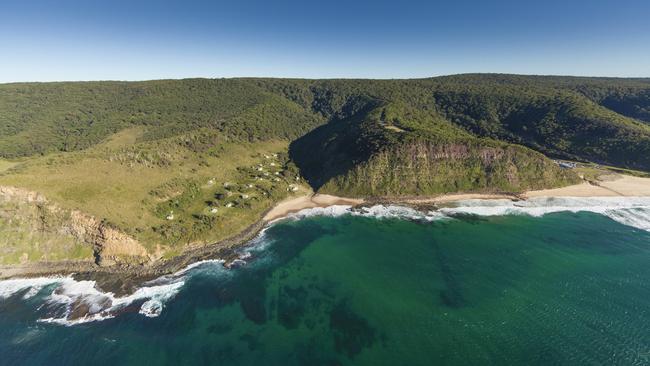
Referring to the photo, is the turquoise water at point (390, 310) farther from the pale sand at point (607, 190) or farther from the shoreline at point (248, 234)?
the pale sand at point (607, 190)

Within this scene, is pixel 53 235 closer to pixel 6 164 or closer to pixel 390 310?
pixel 390 310

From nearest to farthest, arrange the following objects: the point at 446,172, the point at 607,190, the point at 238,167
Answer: the point at 607,190 < the point at 446,172 < the point at 238,167

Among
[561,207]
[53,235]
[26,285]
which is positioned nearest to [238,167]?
[53,235]

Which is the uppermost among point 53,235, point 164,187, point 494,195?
point 164,187

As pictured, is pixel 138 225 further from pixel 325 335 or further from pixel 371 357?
pixel 371 357

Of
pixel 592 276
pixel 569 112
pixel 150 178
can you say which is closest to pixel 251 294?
pixel 150 178

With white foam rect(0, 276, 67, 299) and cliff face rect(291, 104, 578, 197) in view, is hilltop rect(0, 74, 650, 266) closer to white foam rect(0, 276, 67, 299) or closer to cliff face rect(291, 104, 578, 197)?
cliff face rect(291, 104, 578, 197)

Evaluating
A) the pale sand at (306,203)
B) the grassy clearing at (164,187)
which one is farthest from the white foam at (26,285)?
the pale sand at (306,203)
